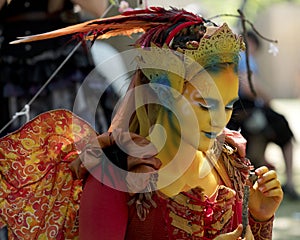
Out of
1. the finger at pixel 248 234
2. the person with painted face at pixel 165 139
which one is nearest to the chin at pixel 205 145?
the person with painted face at pixel 165 139

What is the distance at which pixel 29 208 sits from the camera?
2160 millimetres

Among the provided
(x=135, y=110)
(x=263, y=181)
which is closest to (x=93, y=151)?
(x=135, y=110)

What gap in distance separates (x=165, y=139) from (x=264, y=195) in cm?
35

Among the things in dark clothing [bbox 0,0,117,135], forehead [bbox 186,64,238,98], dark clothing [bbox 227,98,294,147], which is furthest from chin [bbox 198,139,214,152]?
dark clothing [bbox 227,98,294,147]

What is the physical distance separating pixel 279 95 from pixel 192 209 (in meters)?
14.5

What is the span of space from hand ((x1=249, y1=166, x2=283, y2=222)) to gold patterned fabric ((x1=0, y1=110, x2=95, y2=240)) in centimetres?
46

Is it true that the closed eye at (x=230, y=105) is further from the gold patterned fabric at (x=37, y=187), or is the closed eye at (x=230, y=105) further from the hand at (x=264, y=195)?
the gold patterned fabric at (x=37, y=187)

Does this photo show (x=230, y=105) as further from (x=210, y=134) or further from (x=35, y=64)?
(x=35, y=64)

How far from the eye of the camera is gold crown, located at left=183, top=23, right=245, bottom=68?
1.98m

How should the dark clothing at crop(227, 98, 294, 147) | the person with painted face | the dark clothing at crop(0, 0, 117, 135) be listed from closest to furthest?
1. the person with painted face
2. the dark clothing at crop(0, 0, 117, 135)
3. the dark clothing at crop(227, 98, 294, 147)

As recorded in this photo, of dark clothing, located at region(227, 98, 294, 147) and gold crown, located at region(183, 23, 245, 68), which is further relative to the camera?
dark clothing, located at region(227, 98, 294, 147)

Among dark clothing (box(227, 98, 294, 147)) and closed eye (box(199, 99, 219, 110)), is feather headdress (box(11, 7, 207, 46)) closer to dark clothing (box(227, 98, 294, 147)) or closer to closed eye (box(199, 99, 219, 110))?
closed eye (box(199, 99, 219, 110))

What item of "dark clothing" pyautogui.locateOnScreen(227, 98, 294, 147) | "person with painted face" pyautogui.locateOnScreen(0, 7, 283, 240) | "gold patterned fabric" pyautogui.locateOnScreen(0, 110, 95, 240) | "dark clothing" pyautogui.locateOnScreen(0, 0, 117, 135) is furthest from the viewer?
"dark clothing" pyautogui.locateOnScreen(227, 98, 294, 147)

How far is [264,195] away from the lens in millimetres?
2188
